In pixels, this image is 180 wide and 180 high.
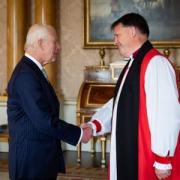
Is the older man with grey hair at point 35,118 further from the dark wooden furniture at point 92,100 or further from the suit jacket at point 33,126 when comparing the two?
the dark wooden furniture at point 92,100

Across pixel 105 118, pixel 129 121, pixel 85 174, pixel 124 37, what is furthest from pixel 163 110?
pixel 85 174

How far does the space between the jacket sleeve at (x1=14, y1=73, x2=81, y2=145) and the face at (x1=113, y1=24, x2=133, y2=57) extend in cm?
57

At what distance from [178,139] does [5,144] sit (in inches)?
Result: 136

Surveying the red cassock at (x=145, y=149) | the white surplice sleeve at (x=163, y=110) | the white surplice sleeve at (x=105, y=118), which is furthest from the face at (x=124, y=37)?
the white surplice sleeve at (x=105, y=118)

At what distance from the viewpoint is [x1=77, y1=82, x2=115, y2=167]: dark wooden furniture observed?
4.43 metres

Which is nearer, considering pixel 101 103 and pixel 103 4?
pixel 101 103

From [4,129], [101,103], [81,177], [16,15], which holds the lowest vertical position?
[81,177]

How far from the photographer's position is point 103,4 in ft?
16.6

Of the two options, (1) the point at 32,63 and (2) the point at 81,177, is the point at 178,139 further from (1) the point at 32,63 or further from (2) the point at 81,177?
(2) the point at 81,177

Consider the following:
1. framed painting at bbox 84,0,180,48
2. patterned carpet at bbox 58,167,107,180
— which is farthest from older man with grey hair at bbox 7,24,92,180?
framed painting at bbox 84,0,180,48

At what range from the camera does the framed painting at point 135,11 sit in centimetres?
487

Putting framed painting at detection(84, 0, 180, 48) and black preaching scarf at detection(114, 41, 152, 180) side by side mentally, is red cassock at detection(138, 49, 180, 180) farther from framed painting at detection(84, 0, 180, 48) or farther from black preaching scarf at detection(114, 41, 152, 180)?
framed painting at detection(84, 0, 180, 48)

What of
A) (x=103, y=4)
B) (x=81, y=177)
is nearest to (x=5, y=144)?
(x=81, y=177)

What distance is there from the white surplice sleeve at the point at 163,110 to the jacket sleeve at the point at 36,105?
537 mm
